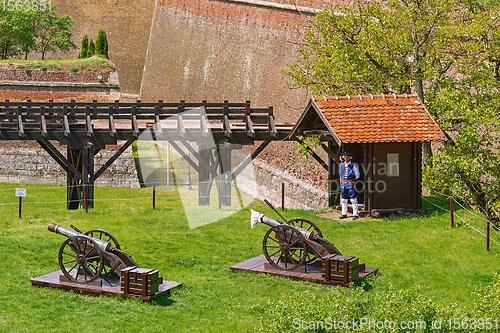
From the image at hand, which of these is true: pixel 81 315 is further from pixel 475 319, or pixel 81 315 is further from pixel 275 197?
pixel 275 197

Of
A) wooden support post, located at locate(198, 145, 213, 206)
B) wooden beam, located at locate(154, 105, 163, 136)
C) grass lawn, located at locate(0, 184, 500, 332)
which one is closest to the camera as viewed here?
grass lawn, located at locate(0, 184, 500, 332)

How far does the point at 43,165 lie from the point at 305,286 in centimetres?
1908

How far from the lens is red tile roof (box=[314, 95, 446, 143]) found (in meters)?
13.5

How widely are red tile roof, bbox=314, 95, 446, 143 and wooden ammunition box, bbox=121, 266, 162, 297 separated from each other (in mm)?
6301

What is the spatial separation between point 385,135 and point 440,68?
14.2ft

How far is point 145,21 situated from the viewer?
3900cm

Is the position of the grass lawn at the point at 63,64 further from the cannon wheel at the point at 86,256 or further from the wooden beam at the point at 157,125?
the cannon wheel at the point at 86,256

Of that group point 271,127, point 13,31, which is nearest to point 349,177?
point 271,127

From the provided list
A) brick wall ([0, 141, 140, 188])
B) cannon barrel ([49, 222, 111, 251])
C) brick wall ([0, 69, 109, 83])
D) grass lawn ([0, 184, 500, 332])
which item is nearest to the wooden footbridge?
grass lawn ([0, 184, 500, 332])

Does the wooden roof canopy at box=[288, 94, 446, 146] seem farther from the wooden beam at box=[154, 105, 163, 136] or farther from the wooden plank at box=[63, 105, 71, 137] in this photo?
the wooden plank at box=[63, 105, 71, 137]

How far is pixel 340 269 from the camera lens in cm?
920

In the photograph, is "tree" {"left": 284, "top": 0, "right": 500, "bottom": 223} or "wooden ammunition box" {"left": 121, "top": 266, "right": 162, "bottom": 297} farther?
"tree" {"left": 284, "top": 0, "right": 500, "bottom": 223}

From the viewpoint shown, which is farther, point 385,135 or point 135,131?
point 135,131

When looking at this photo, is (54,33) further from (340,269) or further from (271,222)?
(340,269)
